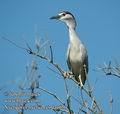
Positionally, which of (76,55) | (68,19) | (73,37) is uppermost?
(68,19)

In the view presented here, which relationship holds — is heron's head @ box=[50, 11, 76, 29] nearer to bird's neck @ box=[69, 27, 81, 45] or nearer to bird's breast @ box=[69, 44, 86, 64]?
bird's neck @ box=[69, 27, 81, 45]

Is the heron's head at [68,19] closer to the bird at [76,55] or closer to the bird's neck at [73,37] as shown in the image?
the bird at [76,55]

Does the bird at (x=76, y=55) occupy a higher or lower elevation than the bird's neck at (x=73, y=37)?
lower

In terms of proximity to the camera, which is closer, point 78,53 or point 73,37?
point 78,53

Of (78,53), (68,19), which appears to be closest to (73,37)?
(78,53)

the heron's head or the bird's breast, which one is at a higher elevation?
the heron's head

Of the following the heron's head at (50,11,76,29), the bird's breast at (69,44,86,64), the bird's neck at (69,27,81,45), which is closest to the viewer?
the bird's breast at (69,44,86,64)

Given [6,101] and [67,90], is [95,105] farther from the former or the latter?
[6,101]

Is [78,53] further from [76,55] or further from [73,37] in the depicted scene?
[73,37]

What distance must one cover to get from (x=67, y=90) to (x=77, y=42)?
536cm

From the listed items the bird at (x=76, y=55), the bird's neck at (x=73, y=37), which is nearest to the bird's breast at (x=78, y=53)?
the bird at (x=76, y=55)

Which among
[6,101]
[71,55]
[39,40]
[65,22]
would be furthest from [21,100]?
[65,22]

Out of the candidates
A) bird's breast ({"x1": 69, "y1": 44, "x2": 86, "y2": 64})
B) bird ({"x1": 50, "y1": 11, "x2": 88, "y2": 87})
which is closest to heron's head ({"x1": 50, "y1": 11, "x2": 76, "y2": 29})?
bird ({"x1": 50, "y1": 11, "x2": 88, "y2": 87})

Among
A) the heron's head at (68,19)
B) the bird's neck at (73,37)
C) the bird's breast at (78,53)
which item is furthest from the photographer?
the heron's head at (68,19)
